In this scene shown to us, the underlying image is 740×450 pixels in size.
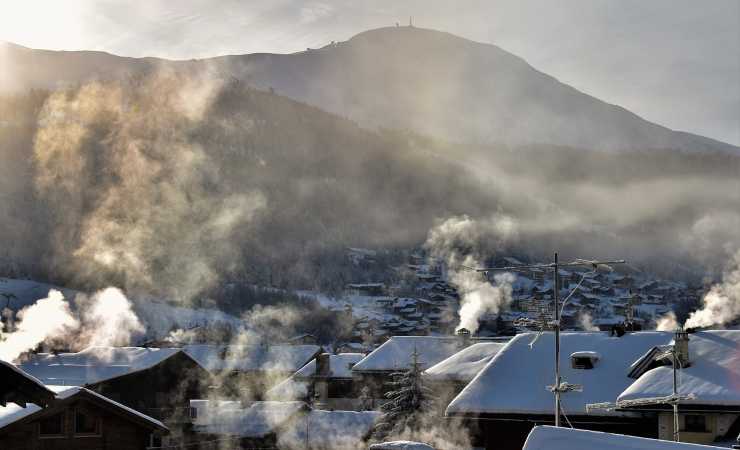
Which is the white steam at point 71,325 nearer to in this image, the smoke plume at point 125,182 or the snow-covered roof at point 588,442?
the smoke plume at point 125,182

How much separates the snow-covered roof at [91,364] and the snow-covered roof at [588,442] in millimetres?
46420

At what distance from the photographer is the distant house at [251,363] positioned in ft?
296

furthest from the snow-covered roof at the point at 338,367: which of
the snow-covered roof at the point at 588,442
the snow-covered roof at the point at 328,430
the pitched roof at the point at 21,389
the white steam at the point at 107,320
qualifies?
the snow-covered roof at the point at 588,442

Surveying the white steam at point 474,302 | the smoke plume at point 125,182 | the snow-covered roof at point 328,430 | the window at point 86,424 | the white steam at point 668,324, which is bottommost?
the snow-covered roof at point 328,430

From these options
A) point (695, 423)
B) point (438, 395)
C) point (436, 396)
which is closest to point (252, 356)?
point (438, 395)

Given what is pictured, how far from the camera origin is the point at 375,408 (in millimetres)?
68750

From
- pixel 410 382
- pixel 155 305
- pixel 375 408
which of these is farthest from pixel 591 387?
pixel 155 305

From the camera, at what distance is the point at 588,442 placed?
Answer: 14.1 meters

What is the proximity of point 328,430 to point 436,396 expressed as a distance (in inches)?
299

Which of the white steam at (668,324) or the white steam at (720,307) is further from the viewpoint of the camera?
the white steam at (668,324)

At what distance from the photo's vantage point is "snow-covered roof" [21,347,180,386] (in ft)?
190

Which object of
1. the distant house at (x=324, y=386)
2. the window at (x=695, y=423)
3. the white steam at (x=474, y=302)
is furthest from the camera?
the white steam at (x=474, y=302)

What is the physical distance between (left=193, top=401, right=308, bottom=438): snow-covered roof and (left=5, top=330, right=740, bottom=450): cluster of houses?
93 mm

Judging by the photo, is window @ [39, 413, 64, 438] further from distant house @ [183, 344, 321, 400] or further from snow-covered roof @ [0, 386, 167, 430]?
distant house @ [183, 344, 321, 400]
